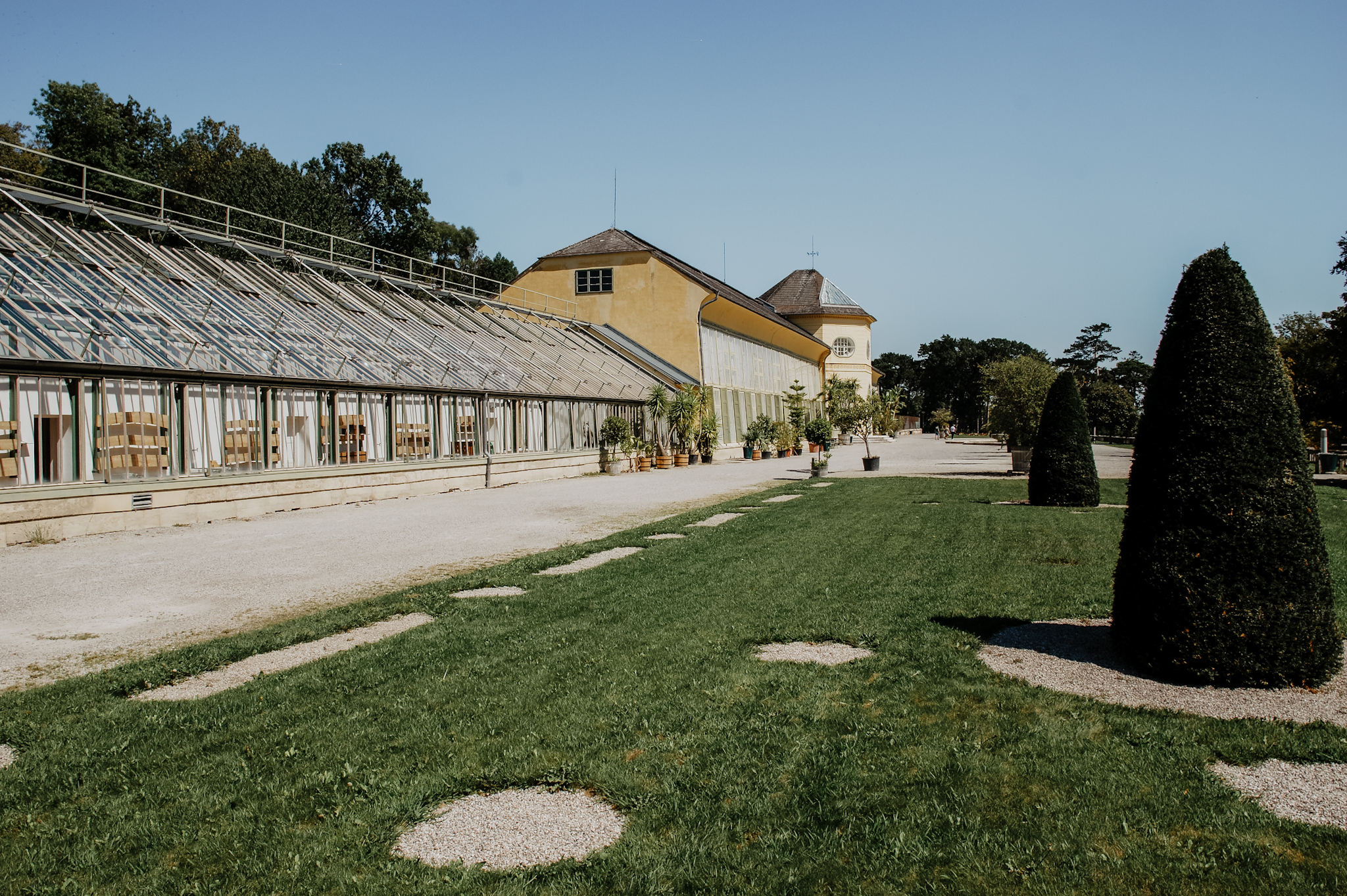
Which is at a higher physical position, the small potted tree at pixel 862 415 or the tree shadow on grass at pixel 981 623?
the small potted tree at pixel 862 415

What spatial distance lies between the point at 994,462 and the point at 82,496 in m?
30.3

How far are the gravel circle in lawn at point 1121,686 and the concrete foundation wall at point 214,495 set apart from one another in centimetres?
1236

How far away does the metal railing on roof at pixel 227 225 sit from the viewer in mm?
20688

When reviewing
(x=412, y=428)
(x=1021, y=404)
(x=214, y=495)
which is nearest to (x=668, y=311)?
(x=1021, y=404)

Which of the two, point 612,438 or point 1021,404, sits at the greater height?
point 1021,404

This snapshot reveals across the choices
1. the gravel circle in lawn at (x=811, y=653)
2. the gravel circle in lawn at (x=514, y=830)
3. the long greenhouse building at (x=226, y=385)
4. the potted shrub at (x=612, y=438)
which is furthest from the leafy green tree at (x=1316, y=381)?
the gravel circle in lawn at (x=514, y=830)

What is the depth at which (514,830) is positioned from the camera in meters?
3.47

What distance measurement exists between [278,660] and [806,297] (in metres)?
65.5

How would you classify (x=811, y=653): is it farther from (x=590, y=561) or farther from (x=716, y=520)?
(x=716, y=520)

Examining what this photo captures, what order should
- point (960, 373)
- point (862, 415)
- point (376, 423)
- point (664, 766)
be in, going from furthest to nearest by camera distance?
point (960, 373) → point (862, 415) → point (376, 423) → point (664, 766)

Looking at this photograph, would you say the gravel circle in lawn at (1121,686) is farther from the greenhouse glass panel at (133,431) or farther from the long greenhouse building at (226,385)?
the greenhouse glass panel at (133,431)

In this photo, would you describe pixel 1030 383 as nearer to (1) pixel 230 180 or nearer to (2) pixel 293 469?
(2) pixel 293 469

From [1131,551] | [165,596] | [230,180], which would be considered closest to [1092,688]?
[1131,551]

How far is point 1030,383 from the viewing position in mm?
26781
